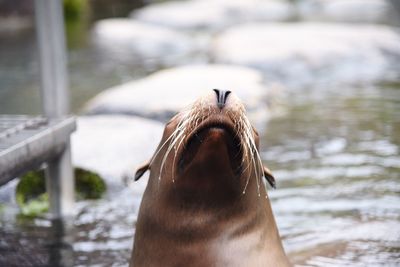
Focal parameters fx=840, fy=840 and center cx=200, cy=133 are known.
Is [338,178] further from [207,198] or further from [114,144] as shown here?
[207,198]

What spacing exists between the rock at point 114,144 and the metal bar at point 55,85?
60cm

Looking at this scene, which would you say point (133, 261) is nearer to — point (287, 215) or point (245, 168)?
point (245, 168)

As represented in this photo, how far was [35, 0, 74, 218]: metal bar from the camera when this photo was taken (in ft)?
16.4

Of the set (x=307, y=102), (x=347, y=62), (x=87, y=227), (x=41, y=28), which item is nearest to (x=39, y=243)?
(x=87, y=227)

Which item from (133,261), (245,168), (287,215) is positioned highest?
(245,168)

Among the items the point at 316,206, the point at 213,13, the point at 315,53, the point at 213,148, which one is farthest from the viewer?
the point at 213,13

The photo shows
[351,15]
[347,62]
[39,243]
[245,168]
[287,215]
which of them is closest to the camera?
[245,168]

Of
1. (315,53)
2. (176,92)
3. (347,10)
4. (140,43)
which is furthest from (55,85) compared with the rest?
(347,10)

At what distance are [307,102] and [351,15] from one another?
12.0 metres

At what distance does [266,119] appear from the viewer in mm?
8281

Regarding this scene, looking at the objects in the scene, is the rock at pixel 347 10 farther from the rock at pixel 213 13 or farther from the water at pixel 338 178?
the water at pixel 338 178

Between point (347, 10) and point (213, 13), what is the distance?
3.96 meters

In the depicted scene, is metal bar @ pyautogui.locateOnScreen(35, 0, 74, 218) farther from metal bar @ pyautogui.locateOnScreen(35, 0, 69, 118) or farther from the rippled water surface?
the rippled water surface

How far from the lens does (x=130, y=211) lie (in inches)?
217
